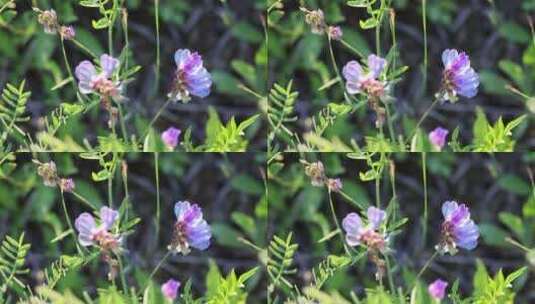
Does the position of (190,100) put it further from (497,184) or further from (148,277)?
(497,184)

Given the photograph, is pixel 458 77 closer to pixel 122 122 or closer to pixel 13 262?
pixel 122 122

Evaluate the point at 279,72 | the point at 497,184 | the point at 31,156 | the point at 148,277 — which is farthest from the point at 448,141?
the point at 31,156

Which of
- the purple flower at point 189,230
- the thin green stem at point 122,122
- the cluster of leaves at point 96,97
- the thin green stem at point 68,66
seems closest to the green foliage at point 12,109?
the cluster of leaves at point 96,97

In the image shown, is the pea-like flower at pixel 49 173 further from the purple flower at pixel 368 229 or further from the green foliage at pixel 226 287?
the purple flower at pixel 368 229

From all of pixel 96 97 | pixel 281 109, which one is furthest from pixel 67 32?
pixel 281 109

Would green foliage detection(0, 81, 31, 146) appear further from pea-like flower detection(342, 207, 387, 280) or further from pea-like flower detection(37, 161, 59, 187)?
pea-like flower detection(342, 207, 387, 280)

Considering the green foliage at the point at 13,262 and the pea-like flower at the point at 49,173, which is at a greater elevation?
the pea-like flower at the point at 49,173
